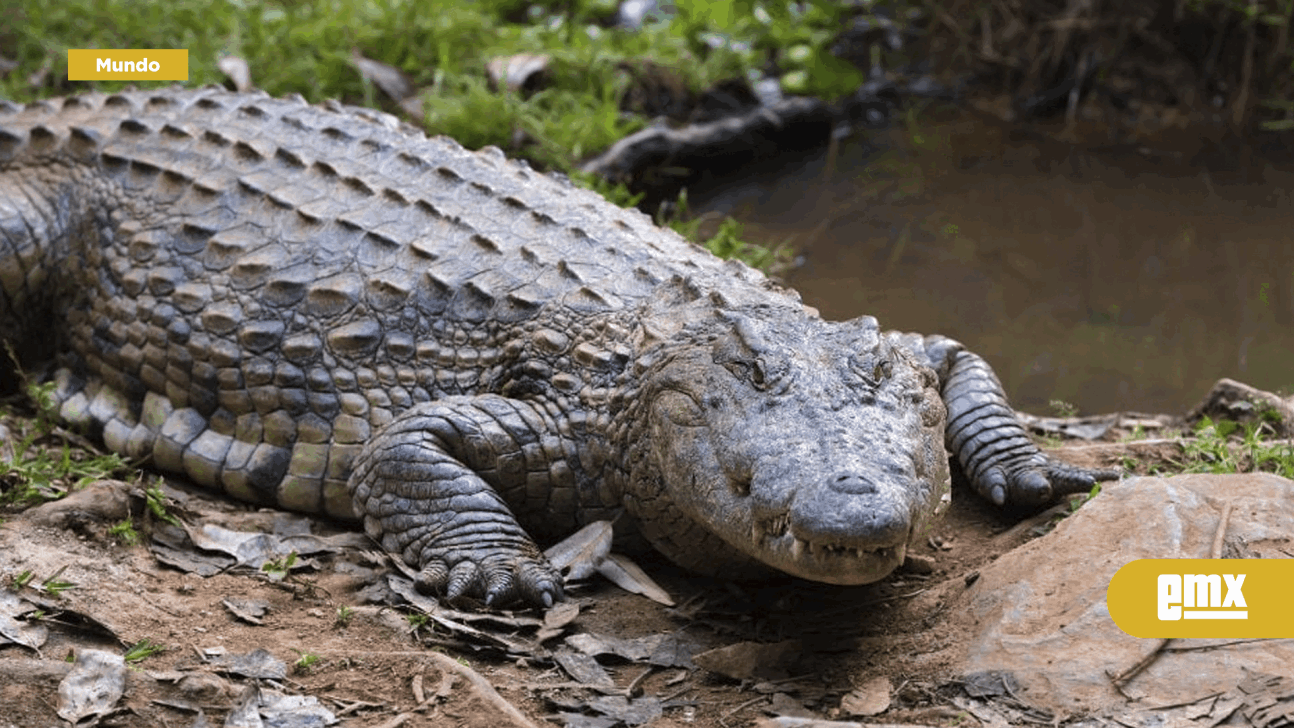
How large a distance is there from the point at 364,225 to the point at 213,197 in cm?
68

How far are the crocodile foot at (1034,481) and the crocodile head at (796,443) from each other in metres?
0.62

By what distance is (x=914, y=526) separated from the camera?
3564 millimetres

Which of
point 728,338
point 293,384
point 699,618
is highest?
point 728,338

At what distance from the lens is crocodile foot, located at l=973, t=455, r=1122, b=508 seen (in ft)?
15.2

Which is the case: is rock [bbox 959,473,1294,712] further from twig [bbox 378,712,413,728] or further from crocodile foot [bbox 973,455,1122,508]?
twig [bbox 378,712,413,728]

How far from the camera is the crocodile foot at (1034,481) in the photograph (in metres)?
4.64

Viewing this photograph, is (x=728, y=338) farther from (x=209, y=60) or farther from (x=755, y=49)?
(x=755, y=49)

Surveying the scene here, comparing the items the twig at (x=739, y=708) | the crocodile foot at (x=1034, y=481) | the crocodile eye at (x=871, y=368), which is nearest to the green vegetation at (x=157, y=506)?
the twig at (x=739, y=708)

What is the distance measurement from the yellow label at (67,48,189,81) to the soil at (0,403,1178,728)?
427 cm

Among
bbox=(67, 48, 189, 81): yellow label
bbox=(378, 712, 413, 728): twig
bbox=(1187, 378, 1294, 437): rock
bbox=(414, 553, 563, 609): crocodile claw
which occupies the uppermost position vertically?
bbox=(67, 48, 189, 81): yellow label

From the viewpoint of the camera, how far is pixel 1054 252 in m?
8.05

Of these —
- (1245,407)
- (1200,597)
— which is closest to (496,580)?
(1200,597)

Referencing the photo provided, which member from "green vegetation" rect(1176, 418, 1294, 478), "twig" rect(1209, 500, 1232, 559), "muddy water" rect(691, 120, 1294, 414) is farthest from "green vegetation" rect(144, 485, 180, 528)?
"muddy water" rect(691, 120, 1294, 414)

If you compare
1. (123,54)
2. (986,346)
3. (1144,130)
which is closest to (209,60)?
(123,54)
